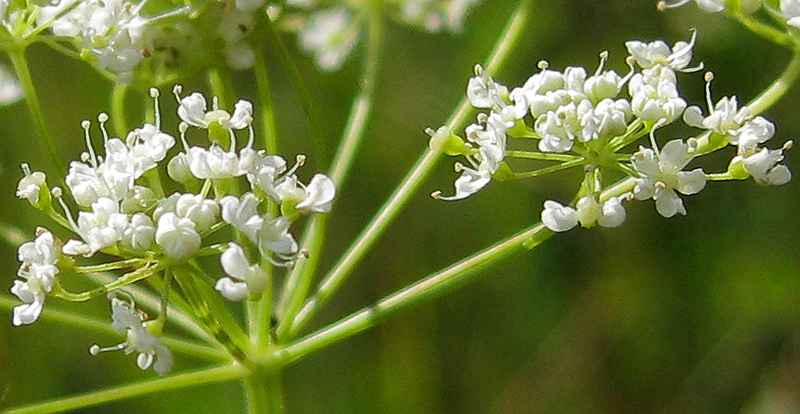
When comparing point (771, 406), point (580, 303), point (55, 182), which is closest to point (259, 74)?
point (55, 182)

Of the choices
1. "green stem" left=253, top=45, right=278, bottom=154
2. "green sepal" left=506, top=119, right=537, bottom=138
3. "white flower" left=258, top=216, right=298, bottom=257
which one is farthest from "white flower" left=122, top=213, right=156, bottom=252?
"green sepal" left=506, top=119, right=537, bottom=138

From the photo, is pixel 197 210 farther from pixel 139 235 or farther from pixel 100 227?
pixel 100 227

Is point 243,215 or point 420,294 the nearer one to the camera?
point 243,215

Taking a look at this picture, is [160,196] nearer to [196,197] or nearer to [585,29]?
[196,197]

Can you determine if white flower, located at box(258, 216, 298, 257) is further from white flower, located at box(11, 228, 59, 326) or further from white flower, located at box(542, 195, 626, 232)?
white flower, located at box(542, 195, 626, 232)

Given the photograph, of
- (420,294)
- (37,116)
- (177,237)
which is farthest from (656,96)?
(37,116)
